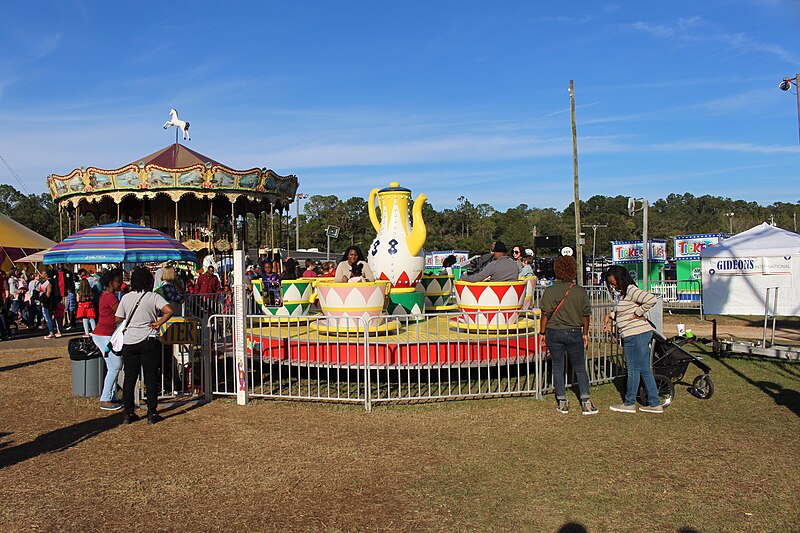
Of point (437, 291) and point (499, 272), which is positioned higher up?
point (499, 272)

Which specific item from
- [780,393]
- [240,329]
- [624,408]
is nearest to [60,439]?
[240,329]

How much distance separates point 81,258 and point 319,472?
25.1 feet

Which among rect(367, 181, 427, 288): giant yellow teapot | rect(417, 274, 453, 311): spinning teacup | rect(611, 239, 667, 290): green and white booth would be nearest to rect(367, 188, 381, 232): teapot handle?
rect(367, 181, 427, 288): giant yellow teapot

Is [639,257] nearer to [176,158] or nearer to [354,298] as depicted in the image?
[176,158]

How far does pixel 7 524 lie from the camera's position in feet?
13.5

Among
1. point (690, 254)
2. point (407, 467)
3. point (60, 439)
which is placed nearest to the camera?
point (407, 467)

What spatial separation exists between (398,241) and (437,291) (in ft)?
6.19

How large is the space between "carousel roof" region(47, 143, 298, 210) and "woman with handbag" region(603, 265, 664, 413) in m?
17.2

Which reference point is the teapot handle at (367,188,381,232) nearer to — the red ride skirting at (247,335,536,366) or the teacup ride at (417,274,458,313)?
the teacup ride at (417,274,458,313)

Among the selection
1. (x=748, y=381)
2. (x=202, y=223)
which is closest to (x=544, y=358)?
(x=748, y=381)

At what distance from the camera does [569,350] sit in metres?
6.68

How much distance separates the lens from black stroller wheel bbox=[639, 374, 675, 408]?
696cm

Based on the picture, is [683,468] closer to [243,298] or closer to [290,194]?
[243,298]

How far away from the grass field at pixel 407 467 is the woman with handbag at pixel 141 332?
386mm
